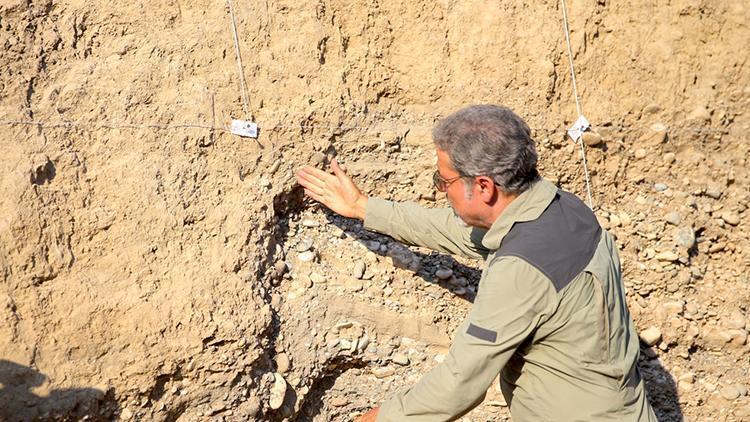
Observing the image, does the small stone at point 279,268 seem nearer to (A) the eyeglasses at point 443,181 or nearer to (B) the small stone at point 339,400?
(B) the small stone at point 339,400

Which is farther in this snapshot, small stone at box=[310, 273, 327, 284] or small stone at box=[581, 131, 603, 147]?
small stone at box=[581, 131, 603, 147]

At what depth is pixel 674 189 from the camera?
404 cm

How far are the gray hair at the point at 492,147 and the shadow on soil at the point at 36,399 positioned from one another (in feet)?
5.44

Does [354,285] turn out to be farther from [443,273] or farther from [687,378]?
[687,378]

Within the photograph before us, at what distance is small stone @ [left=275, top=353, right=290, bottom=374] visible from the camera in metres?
3.16

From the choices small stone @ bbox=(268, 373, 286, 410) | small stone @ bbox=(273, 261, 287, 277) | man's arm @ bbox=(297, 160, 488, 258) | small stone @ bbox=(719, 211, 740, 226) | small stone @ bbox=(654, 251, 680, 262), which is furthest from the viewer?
small stone @ bbox=(719, 211, 740, 226)

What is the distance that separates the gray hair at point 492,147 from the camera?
221 centimetres

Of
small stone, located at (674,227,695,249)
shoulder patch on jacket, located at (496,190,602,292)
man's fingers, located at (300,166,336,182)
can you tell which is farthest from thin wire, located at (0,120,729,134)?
shoulder patch on jacket, located at (496,190,602,292)

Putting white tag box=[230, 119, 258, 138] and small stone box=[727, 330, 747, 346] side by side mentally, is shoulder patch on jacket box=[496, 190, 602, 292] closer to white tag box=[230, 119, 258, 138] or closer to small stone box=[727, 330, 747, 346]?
white tag box=[230, 119, 258, 138]

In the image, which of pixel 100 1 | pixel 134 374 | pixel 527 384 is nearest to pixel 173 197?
pixel 134 374

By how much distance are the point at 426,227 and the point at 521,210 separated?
0.70 m

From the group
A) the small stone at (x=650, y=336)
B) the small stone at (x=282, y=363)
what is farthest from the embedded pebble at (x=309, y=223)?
the small stone at (x=650, y=336)

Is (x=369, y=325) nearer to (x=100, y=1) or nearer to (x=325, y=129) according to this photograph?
(x=325, y=129)

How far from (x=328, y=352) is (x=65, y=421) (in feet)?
3.52
